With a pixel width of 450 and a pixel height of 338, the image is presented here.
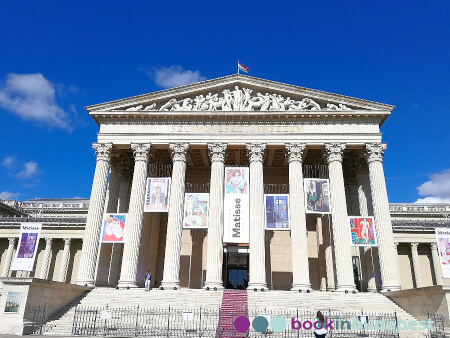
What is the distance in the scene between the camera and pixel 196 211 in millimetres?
24984

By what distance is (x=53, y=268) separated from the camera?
35.0 metres

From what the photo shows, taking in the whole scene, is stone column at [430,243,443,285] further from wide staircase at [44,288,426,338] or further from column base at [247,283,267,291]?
column base at [247,283,267,291]

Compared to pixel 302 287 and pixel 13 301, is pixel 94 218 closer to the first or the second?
pixel 13 301

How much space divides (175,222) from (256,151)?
25.6 ft

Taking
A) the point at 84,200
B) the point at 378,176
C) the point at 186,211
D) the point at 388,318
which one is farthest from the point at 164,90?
the point at 84,200

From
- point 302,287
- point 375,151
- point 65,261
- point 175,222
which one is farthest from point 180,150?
point 65,261

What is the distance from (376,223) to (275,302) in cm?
948

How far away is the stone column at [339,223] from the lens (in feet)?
76.7

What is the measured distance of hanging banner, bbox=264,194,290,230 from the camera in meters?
24.3

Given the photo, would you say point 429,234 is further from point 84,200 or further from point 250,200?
point 84,200

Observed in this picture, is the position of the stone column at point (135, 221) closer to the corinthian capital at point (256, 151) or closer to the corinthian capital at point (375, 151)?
the corinthian capital at point (256, 151)

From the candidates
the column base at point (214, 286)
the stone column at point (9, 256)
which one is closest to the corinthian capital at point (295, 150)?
the column base at point (214, 286)

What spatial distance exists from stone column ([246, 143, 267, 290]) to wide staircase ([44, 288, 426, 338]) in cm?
155

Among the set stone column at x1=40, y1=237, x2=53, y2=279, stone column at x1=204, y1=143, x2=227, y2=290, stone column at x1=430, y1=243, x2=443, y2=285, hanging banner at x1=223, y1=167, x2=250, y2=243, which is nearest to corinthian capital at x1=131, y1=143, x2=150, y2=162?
stone column at x1=204, y1=143, x2=227, y2=290
